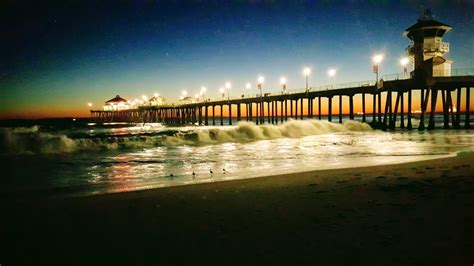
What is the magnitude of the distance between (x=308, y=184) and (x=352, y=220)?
2977 mm

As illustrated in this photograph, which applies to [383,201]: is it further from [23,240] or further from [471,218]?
[23,240]

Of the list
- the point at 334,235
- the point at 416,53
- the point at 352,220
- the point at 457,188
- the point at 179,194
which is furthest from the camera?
the point at 416,53

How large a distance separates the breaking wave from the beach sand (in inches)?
632

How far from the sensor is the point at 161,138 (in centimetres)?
2780

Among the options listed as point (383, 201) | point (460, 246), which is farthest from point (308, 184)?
point (460, 246)

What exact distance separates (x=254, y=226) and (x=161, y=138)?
23975mm

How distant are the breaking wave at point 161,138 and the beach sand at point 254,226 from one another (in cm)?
1605

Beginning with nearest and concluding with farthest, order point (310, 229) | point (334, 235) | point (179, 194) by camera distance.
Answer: point (334, 235)
point (310, 229)
point (179, 194)

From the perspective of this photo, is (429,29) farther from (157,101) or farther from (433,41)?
(157,101)

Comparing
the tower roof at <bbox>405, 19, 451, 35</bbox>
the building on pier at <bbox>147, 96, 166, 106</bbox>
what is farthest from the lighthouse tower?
the building on pier at <bbox>147, 96, 166, 106</bbox>

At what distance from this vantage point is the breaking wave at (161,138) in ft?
72.4

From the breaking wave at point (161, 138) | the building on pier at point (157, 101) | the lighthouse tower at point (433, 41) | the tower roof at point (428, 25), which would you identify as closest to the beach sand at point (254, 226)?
the breaking wave at point (161, 138)

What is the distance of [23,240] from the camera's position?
174 inches

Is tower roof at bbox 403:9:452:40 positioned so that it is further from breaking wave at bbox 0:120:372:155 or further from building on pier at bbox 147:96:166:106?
building on pier at bbox 147:96:166:106
